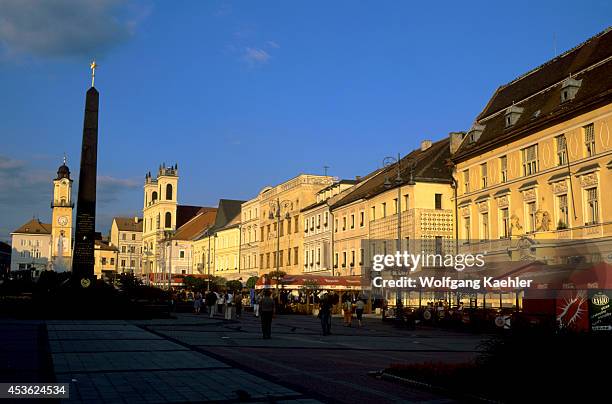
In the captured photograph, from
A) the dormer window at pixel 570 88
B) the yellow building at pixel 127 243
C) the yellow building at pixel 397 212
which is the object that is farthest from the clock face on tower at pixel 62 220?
the dormer window at pixel 570 88

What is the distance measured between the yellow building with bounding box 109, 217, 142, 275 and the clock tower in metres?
24.3

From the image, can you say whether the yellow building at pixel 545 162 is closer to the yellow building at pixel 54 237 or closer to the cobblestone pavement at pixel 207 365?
the cobblestone pavement at pixel 207 365

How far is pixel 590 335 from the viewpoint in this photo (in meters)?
9.34

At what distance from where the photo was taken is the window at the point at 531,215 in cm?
3781

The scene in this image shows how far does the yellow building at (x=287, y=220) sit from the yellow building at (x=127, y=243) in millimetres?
90216

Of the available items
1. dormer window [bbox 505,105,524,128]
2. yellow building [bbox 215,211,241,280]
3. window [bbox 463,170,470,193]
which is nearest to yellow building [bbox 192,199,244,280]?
yellow building [bbox 215,211,241,280]

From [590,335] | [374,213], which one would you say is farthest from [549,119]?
[590,335]

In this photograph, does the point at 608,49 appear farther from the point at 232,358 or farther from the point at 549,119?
the point at 232,358

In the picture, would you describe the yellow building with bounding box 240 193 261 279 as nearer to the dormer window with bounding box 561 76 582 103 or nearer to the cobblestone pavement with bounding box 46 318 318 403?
the dormer window with bounding box 561 76 582 103

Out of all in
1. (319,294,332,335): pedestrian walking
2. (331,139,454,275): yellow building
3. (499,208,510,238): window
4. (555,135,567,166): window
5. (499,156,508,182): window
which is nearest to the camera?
(319,294,332,335): pedestrian walking

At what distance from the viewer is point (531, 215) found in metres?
38.2

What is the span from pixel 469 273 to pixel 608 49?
556 inches

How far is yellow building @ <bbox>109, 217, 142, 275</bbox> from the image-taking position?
165250mm

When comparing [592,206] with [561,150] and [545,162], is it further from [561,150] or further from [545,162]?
[545,162]
